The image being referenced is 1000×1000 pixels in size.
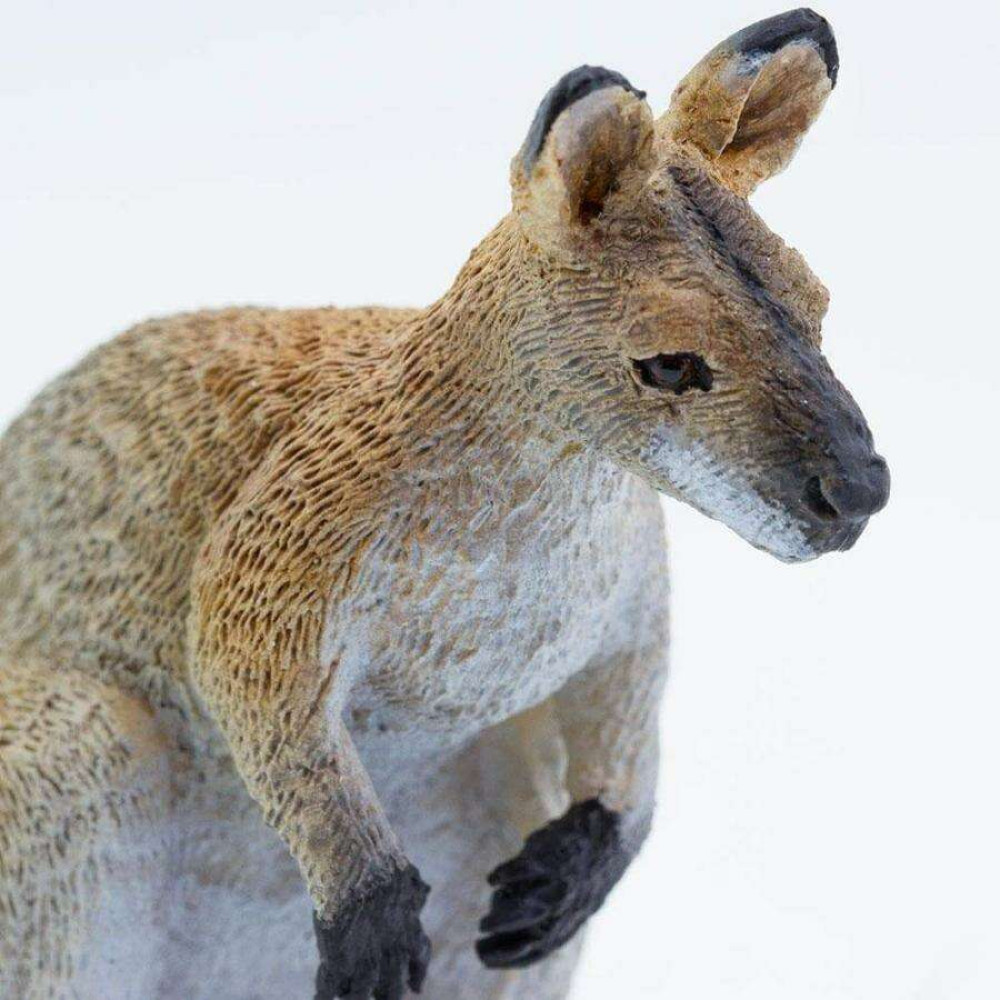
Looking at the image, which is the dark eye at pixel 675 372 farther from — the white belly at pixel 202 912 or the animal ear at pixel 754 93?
the white belly at pixel 202 912

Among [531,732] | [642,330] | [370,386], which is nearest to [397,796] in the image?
[531,732]

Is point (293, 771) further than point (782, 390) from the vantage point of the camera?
Yes

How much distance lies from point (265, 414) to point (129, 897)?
1.46 ft

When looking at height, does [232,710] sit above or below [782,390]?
below

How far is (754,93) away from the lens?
1.51m

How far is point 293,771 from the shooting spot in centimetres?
158

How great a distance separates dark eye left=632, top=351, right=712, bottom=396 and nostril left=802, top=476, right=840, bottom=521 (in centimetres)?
10

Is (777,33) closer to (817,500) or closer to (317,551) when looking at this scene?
(817,500)

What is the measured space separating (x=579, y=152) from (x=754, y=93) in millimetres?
230

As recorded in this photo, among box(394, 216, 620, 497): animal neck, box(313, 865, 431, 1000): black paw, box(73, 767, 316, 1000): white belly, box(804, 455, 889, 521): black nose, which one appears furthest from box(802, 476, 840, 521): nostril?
box(73, 767, 316, 1000): white belly

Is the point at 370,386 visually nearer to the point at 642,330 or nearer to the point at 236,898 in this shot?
the point at 642,330

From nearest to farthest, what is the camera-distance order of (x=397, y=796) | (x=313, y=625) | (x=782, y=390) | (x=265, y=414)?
(x=782, y=390), (x=313, y=625), (x=265, y=414), (x=397, y=796)

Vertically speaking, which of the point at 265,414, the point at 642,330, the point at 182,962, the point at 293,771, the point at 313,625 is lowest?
the point at 182,962

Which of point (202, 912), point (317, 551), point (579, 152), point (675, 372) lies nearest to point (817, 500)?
point (675, 372)
